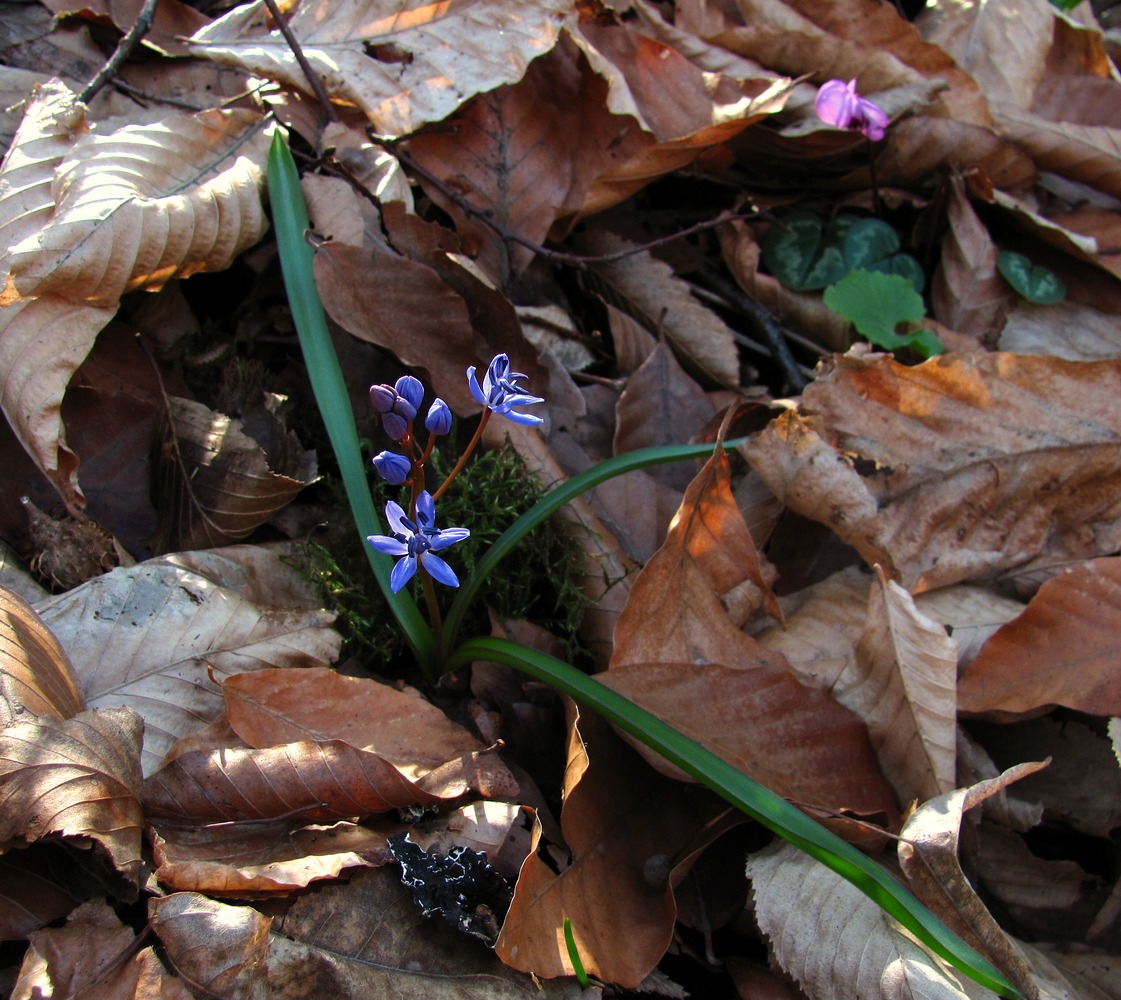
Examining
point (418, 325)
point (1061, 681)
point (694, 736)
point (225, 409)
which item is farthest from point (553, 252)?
point (1061, 681)

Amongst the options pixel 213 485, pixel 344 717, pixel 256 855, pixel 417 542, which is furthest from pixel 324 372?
pixel 256 855

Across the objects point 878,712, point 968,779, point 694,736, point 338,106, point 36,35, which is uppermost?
point 36,35

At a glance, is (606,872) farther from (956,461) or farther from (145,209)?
(145,209)

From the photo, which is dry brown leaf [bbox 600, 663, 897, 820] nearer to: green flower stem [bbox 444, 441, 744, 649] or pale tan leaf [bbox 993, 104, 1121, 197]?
green flower stem [bbox 444, 441, 744, 649]

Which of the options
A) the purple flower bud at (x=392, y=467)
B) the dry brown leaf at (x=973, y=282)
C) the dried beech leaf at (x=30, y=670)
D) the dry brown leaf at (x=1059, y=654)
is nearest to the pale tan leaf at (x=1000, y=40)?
the dry brown leaf at (x=973, y=282)

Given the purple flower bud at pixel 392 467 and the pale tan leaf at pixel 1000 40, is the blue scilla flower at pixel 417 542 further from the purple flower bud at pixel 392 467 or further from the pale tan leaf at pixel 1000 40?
the pale tan leaf at pixel 1000 40

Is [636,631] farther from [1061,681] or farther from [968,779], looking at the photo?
[1061,681]

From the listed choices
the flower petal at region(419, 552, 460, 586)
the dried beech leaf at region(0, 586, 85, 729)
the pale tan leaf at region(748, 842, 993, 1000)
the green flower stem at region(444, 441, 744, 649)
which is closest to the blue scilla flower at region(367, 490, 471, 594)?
the flower petal at region(419, 552, 460, 586)

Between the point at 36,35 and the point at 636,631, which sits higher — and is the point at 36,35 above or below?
above
